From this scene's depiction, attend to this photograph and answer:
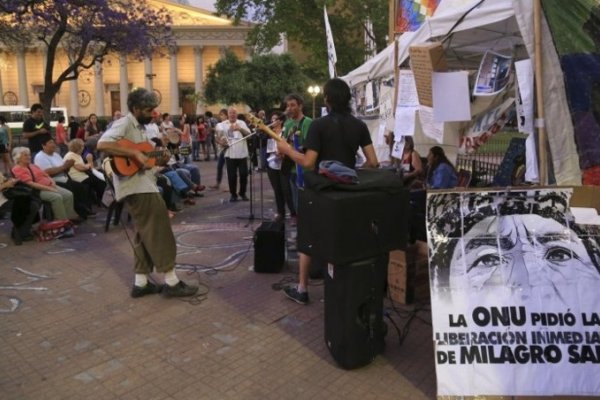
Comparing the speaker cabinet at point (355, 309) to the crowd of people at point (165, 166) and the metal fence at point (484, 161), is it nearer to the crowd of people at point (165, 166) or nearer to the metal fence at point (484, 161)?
the crowd of people at point (165, 166)

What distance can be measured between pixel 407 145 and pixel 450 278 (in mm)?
4383

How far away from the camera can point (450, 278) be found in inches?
122

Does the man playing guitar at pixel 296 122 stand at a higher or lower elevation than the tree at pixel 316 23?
lower

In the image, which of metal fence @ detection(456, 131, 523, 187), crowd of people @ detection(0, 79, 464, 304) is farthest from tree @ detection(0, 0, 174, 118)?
metal fence @ detection(456, 131, 523, 187)

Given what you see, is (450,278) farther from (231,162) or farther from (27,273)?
(231,162)

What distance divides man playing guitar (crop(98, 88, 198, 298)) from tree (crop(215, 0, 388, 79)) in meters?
13.9

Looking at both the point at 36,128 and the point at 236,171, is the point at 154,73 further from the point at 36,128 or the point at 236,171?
the point at 236,171

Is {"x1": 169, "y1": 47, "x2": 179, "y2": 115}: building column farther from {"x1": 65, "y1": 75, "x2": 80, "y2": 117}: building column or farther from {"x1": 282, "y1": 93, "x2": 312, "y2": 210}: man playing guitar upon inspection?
{"x1": 282, "y1": 93, "x2": 312, "y2": 210}: man playing guitar

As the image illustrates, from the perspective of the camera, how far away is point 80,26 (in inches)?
739

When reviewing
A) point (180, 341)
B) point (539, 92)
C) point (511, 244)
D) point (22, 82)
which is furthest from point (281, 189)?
point (22, 82)

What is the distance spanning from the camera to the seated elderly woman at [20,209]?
704 centimetres

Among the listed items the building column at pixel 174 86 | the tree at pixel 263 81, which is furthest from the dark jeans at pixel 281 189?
the building column at pixel 174 86

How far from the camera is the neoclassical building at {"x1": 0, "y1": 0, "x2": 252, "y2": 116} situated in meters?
59.2

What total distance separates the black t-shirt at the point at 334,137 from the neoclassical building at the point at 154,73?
183 feet
